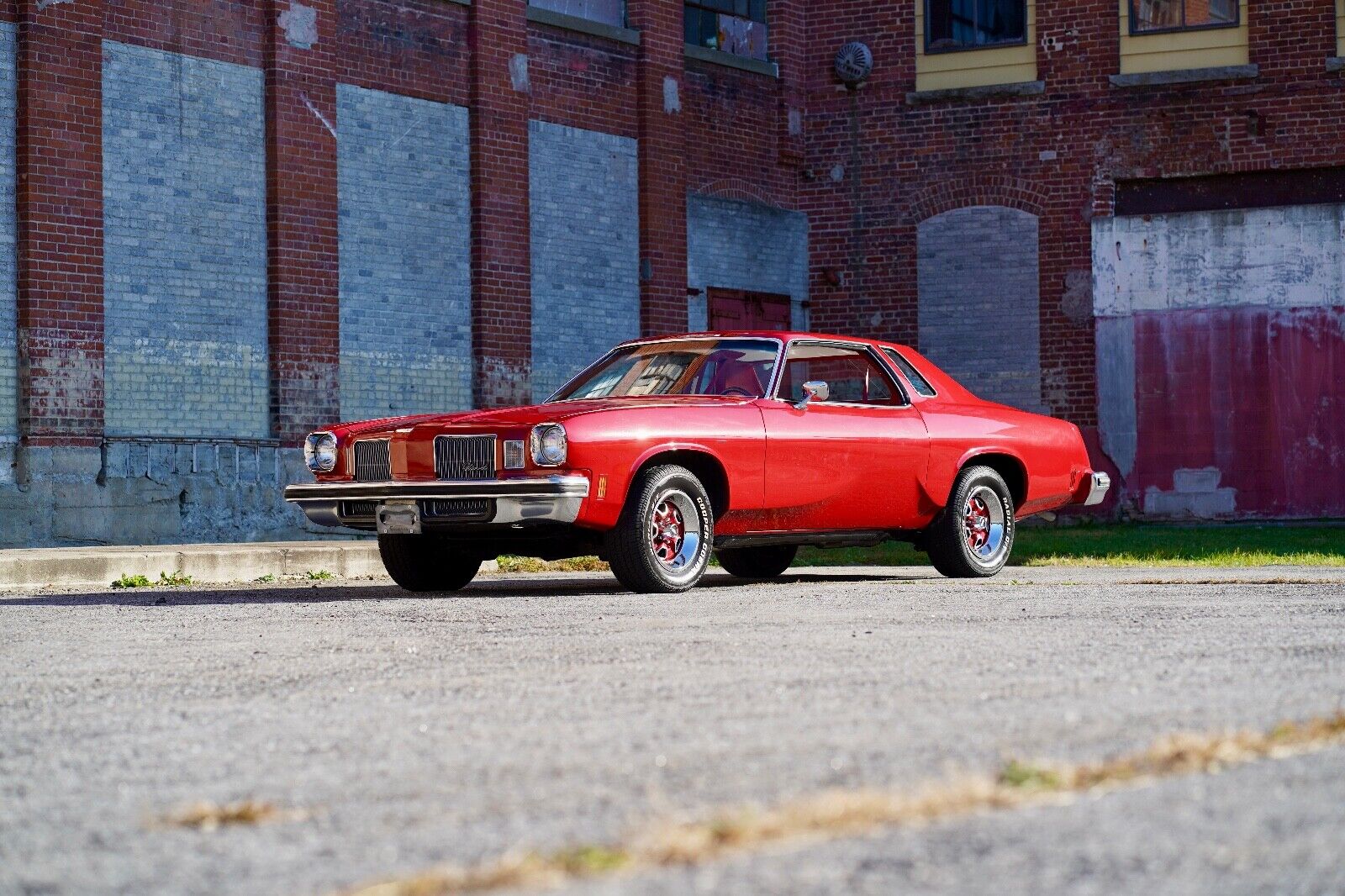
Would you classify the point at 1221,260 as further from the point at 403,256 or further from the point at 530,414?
the point at 530,414

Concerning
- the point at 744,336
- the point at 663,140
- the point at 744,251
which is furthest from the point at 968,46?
the point at 744,336

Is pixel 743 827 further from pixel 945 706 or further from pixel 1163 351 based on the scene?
pixel 1163 351

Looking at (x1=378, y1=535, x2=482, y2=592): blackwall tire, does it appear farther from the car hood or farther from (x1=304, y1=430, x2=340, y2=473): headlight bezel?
the car hood

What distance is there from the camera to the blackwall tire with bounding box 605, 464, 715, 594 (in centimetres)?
1002

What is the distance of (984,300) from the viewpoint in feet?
72.7

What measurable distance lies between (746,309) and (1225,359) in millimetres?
5270

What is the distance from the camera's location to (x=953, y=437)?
11664 millimetres

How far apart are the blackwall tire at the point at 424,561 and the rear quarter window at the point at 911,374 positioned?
2.75m

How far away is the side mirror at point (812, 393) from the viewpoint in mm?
10758

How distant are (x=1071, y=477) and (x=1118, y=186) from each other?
32.6 ft

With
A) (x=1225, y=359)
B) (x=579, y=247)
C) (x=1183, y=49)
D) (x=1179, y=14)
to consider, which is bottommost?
(x=1225, y=359)

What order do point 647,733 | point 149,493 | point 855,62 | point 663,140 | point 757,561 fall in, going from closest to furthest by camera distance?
point 647,733 → point 757,561 → point 149,493 → point 663,140 → point 855,62

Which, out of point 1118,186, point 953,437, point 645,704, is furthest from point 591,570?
point 1118,186

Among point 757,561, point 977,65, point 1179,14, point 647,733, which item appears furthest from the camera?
point 977,65
